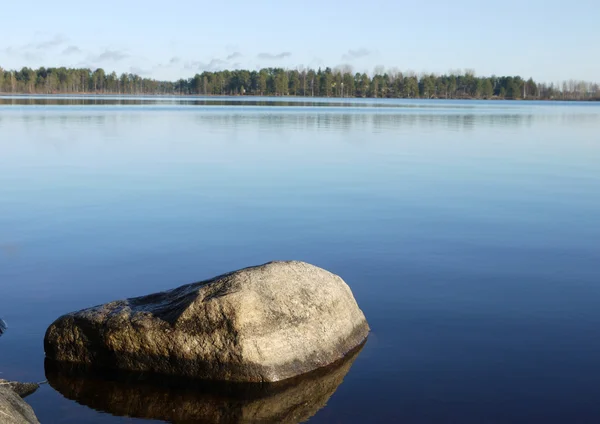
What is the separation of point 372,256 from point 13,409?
807cm

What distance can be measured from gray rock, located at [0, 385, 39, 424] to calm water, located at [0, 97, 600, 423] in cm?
52

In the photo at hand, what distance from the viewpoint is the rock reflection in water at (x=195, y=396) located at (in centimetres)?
768

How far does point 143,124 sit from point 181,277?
4234 centimetres

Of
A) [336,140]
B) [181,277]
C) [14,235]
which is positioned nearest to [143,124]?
[336,140]

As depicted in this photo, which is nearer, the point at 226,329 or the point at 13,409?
the point at 13,409

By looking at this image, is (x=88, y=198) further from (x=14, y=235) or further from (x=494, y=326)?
(x=494, y=326)

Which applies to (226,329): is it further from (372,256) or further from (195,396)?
(372,256)


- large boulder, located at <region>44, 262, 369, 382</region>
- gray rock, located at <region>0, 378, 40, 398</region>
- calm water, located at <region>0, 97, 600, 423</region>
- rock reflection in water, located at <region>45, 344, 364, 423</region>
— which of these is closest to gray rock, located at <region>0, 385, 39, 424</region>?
gray rock, located at <region>0, 378, 40, 398</region>

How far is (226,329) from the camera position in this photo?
26.9 feet

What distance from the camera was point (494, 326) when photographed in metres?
10.0

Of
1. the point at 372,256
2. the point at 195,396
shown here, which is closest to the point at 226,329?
the point at 195,396

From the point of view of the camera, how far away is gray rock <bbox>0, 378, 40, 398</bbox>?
24.9ft

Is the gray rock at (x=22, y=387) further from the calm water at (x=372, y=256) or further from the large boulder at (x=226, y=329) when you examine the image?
the large boulder at (x=226, y=329)

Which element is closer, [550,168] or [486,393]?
[486,393]
